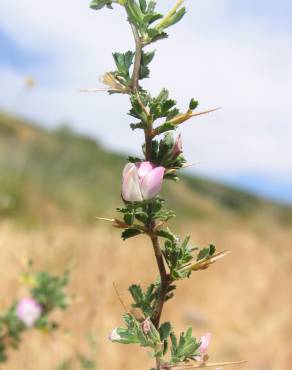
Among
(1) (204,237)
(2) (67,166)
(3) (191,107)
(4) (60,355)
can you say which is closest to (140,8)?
(3) (191,107)

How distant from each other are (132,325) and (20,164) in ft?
37.8

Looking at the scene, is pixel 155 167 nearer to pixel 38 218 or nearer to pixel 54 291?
pixel 54 291

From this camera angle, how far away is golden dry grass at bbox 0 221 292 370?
316cm

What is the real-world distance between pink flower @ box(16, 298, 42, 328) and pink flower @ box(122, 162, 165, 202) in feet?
3.71

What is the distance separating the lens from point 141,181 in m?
0.69

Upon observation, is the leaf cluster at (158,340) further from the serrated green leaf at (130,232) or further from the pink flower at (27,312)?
the pink flower at (27,312)

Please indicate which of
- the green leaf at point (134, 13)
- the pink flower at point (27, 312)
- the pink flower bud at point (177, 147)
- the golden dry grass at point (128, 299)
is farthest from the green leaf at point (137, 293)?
the golden dry grass at point (128, 299)

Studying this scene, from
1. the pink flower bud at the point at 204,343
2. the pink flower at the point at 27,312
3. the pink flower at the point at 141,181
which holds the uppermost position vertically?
the pink flower at the point at 141,181

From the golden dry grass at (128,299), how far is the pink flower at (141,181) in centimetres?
155

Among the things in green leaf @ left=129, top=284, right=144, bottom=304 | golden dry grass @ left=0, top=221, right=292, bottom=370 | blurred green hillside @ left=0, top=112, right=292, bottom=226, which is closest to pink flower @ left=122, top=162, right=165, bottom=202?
green leaf @ left=129, top=284, right=144, bottom=304

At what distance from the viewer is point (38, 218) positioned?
32.9ft

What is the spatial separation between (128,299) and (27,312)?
8.55 feet

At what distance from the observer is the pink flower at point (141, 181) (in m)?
0.69

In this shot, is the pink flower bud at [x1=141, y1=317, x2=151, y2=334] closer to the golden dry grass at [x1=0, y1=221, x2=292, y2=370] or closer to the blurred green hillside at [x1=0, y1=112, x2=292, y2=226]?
the golden dry grass at [x1=0, y1=221, x2=292, y2=370]
